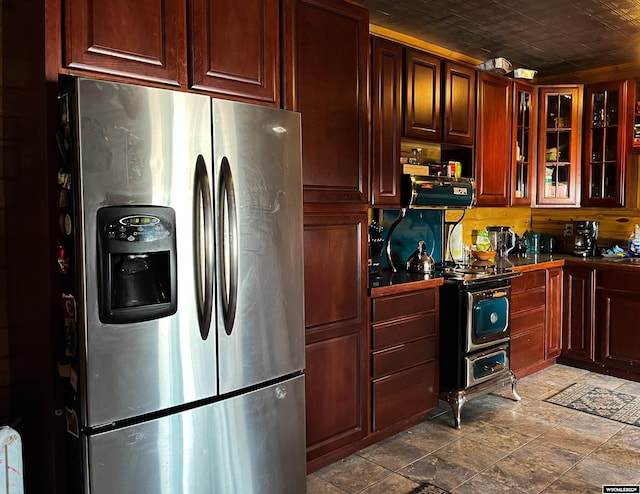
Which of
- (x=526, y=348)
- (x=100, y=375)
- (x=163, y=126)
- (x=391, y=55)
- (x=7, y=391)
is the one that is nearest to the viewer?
(x=100, y=375)

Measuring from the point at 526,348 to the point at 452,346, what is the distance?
3.62ft

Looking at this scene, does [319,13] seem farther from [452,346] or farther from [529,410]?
[529,410]

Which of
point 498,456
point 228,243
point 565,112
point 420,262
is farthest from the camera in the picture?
point 565,112

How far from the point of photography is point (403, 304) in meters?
3.00

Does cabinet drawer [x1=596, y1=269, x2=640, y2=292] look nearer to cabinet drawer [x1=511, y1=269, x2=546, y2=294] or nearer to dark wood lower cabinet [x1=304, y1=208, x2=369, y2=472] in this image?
cabinet drawer [x1=511, y1=269, x2=546, y2=294]

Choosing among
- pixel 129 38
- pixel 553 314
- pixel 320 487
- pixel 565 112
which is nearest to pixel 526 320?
pixel 553 314

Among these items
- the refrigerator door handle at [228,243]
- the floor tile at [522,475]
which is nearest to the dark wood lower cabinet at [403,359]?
the floor tile at [522,475]

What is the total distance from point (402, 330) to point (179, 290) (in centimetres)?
163

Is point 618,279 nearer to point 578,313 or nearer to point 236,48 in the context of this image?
point 578,313

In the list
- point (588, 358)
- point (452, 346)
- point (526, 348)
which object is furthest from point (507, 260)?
point (452, 346)

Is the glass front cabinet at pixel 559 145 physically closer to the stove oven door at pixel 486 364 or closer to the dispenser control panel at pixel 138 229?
the stove oven door at pixel 486 364

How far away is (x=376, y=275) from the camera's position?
3.25m

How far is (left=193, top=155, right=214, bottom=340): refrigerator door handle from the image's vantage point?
174 centimetres

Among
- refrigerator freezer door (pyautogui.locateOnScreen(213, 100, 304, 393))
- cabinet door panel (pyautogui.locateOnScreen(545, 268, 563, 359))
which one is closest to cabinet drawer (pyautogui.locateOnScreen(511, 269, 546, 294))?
cabinet door panel (pyautogui.locateOnScreen(545, 268, 563, 359))
